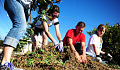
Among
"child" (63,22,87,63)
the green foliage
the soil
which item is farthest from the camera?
the green foliage

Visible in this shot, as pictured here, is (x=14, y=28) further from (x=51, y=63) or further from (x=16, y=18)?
(x=51, y=63)

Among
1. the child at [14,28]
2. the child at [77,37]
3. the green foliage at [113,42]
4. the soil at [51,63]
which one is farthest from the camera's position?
the green foliage at [113,42]

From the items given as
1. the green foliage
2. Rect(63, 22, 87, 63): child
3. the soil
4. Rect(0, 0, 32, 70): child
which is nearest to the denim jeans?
Rect(0, 0, 32, 70): child

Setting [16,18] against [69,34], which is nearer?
[16,18]

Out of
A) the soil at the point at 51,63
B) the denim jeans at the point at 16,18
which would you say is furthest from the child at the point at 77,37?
the denim jeans at the point at 16,18

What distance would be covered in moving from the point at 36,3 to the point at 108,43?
4.57 metres

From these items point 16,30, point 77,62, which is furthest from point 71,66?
point 16,30

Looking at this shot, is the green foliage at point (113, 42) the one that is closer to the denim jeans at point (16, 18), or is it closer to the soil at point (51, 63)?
the soil at point (51, 63)

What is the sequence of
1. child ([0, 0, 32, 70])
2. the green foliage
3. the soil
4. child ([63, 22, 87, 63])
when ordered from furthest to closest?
the green foliage → child ([63, 22, 87, 63]) → the soil → child ([0, 0, 32, 70])

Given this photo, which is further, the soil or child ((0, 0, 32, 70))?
the soil

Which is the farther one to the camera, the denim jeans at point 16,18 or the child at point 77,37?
the child at point 77,37

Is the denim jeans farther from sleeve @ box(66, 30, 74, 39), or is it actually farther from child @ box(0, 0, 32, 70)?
sleeve @ box(66, 30, 74, 39)

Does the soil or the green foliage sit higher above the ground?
the green foliage

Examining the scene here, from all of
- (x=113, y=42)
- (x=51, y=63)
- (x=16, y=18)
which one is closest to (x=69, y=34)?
(x=51, y=63)
